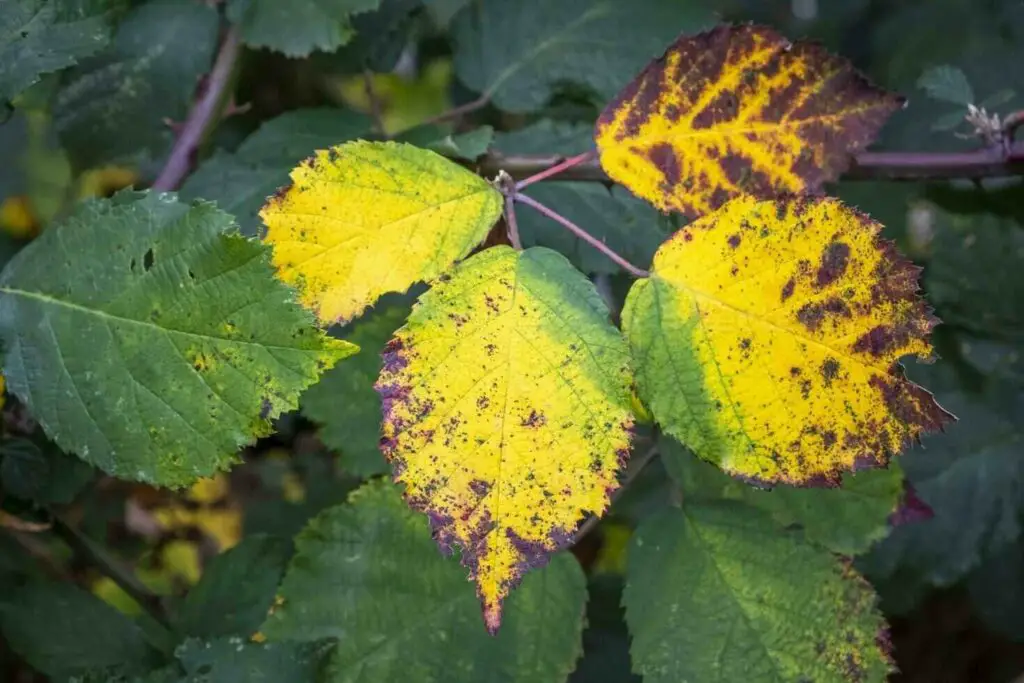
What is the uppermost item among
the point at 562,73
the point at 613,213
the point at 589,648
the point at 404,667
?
the point at 562,73

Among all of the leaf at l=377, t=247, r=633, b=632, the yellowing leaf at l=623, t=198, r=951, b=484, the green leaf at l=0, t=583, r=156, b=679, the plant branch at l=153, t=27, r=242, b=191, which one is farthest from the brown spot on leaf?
the green leaf at l=0, t=583, r=156, b=679

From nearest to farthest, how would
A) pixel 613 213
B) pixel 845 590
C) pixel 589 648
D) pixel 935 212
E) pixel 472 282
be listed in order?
1. pixel 472 282
2. pixel 845 590
3. pixel 613 213
4. pixel 589 648
5. pixel 935 212

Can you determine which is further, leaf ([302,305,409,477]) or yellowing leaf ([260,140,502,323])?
leaf ([302,305,409,477])

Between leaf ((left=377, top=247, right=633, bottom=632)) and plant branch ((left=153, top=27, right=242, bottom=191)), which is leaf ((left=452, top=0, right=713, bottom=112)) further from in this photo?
leaf ((left=377, top=247, right=633, bottom=632))

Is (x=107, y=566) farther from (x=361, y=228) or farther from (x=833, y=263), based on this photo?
(x=833, y=263)

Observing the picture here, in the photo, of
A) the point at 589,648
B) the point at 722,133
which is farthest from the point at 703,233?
the point at 589,648

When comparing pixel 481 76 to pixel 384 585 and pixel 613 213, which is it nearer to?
pixel 613 213

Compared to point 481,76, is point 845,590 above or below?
below
